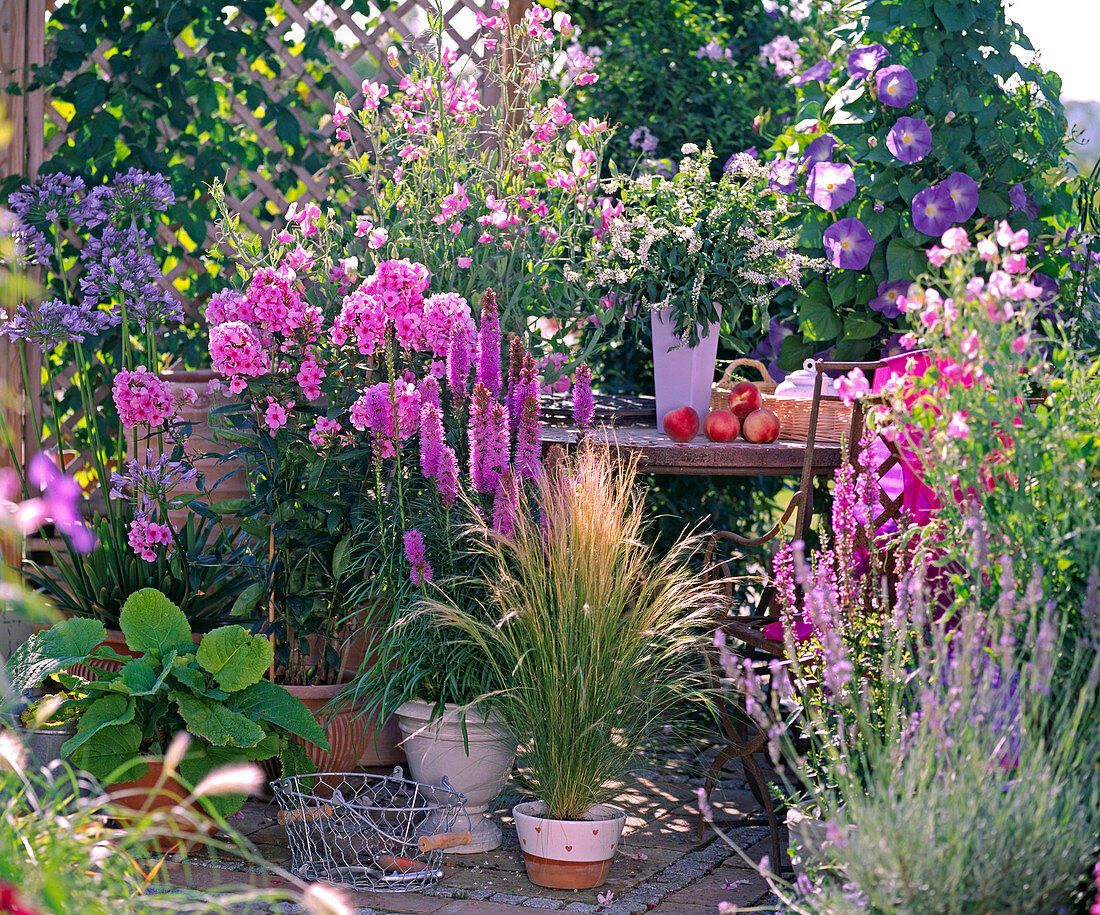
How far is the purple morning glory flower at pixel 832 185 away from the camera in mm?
3318

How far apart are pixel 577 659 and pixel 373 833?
705mm

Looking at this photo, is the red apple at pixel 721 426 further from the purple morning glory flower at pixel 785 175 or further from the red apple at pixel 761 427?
the purple morning glory flower at pixel 785 175

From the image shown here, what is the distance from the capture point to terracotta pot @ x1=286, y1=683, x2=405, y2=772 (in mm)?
2828

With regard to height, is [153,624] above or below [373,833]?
above

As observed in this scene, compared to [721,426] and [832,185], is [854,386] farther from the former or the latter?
[832,185]

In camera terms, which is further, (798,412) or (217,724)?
(798,412)

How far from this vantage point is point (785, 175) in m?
3.49

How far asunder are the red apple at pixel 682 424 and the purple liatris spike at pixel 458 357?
574mm

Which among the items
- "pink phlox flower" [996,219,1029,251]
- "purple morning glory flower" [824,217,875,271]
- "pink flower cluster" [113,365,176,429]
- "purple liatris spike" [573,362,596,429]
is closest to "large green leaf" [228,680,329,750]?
"pink flower cluster" [113,365,176,429]

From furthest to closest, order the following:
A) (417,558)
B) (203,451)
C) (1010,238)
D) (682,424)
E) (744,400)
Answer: (203,451), (744,400), (682,424), (417,558), (1010,238)

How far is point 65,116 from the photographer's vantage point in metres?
3.84

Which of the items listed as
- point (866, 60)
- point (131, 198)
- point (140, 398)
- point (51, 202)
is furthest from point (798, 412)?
point (51, 202)

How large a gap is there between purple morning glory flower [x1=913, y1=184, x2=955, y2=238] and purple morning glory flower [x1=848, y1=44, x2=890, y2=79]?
1.31 ft

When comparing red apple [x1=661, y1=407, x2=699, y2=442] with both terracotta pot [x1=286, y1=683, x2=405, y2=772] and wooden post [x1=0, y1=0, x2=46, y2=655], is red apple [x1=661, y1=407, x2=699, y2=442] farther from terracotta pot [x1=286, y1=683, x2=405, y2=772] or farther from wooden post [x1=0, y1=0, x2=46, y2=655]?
wooden post [x1=0, y1=0, x2=46, y2=655]
